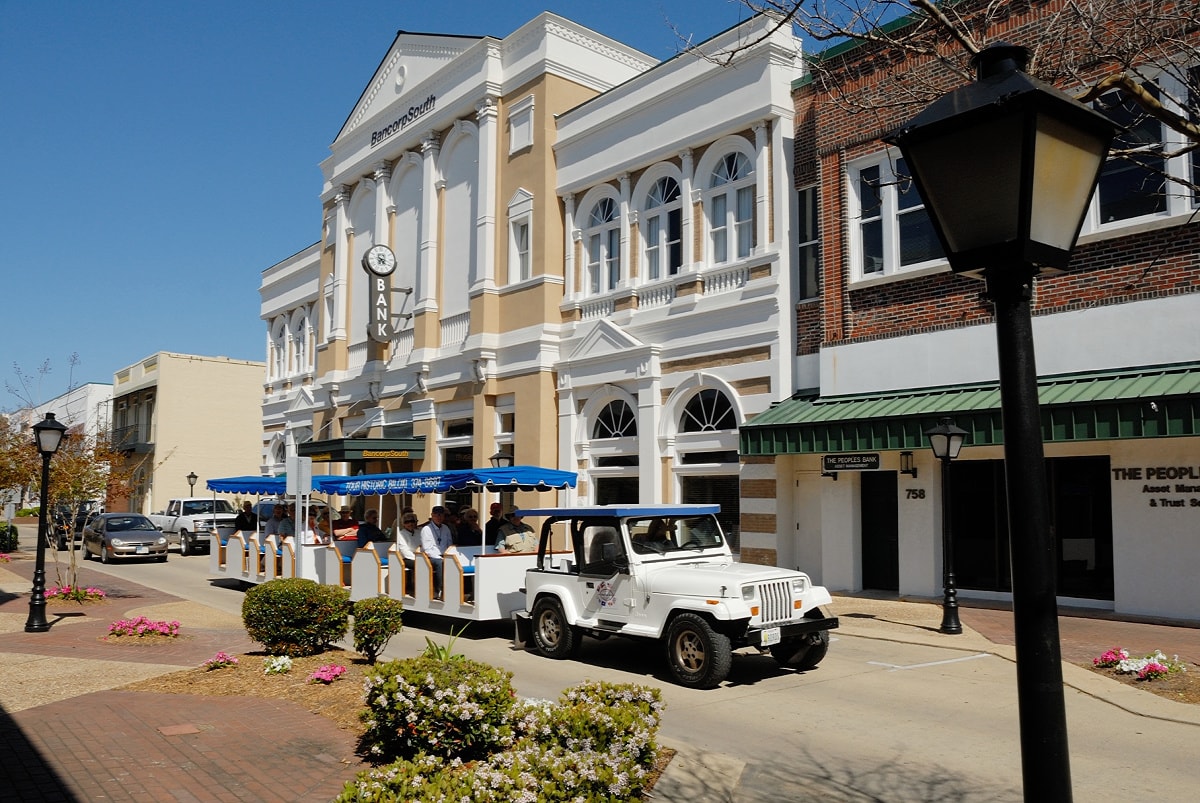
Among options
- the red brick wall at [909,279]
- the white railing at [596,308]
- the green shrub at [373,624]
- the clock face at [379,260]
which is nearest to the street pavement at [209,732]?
the green shrub at [373,624]

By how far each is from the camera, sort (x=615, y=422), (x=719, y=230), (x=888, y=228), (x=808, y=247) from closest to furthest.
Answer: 1. (x=888, y=228)
2. (x=808, y=247)
3. (x=719, y=230)
4. (x=615, y=422)

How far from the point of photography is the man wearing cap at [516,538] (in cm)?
1480

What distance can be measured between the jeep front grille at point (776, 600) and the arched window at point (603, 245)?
1318 centimetres

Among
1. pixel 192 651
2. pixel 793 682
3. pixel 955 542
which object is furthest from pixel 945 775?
pixel 955 542

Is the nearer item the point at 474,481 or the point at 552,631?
the point at 552,631

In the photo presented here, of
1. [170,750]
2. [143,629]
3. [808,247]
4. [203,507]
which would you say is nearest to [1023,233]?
[170,750]

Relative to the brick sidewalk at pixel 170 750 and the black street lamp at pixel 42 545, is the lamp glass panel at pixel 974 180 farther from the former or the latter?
the black street lamp at pixel 42 545

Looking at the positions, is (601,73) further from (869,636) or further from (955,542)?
(869,636)

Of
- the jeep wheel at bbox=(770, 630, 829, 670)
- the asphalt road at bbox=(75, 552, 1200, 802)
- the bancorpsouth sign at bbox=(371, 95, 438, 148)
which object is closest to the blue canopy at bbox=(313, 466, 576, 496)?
the asphalt road at bbox=(75, 552, 1200, 802)

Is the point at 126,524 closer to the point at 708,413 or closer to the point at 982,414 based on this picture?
the point at 708,413

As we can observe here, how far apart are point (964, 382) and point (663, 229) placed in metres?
8.05

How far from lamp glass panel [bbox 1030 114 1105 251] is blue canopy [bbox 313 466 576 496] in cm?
1328

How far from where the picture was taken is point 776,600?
34.7ft

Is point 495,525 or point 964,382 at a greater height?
point 964,382
